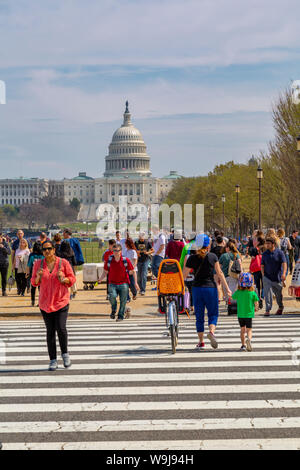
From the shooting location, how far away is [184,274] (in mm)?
11555

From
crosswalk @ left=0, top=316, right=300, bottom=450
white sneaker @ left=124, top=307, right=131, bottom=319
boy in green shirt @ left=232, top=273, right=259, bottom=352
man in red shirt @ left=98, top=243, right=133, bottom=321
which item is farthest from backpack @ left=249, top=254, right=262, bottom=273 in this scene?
boy in green shirt @ left=232, top=273, right=259, bottom=352

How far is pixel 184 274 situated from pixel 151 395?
10.8 ft

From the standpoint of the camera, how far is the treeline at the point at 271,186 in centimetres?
4044

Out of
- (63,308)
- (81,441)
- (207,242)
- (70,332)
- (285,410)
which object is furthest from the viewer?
(70,332)

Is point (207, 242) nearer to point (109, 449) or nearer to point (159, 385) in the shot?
point (159, 385)

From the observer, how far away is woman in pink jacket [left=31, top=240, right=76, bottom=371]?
32.7 ft

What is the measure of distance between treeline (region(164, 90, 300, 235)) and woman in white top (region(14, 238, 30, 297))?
2163cm

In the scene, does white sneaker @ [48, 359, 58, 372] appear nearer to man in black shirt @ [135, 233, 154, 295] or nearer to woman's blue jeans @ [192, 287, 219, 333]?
woman's blue jeans @ [192, 287, 219, 333]

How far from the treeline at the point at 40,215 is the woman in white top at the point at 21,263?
438 ft

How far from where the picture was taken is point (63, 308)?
395 inches

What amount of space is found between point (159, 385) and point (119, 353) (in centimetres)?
231

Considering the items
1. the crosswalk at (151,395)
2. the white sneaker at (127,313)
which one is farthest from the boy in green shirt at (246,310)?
the white sneaker at (127,313)

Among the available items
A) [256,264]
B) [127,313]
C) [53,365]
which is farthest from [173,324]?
[256,264]

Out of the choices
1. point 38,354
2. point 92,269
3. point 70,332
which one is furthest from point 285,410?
point 92,269
